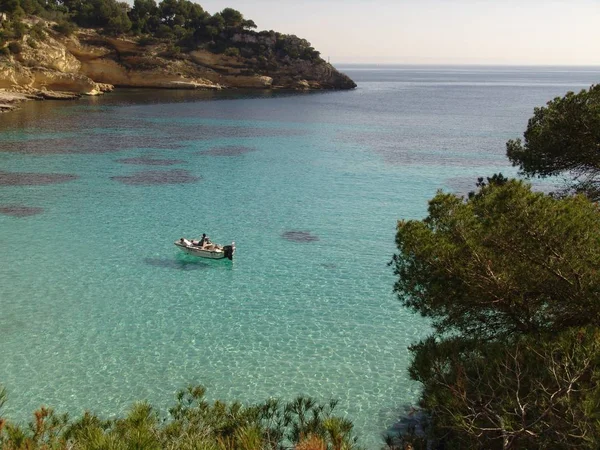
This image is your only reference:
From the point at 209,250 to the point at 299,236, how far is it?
17.3 ft

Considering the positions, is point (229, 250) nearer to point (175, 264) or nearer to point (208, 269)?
point (208, 269)

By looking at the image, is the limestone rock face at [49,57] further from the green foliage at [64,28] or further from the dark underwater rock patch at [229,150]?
the dark underwater rock patch at [229,150]

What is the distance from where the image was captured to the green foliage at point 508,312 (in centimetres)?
830

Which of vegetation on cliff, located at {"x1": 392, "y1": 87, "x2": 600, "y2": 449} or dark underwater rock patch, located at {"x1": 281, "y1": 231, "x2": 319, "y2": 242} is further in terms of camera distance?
dark underwater rock patch, located at {"x1": 281, "y1": 231, "x2": 319, "y2": 242}

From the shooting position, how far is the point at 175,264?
21984 millimetres

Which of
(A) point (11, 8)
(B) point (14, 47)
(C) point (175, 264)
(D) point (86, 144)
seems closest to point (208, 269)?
(C) point (175, 264)

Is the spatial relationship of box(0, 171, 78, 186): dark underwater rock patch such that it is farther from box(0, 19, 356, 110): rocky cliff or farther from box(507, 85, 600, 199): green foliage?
box(0, 19, 356, 110): rocky cliff

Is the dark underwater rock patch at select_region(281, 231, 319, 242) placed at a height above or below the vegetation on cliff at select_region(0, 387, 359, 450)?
→ below

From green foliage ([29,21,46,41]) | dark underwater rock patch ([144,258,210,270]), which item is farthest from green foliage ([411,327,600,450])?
green foliage ([29,21,46,41])

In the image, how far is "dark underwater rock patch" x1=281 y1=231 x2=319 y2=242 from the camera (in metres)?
25.4

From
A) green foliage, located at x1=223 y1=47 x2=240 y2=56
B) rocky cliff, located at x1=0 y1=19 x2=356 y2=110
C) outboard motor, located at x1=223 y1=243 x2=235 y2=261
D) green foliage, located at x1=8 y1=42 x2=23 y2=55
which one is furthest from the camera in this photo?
green foliage, located at x1=223 y1=47 x2=240 y2=56

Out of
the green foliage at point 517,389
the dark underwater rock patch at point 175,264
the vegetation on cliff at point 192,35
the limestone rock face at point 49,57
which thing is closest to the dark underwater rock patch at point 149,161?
the dark underwater rock patch at point 175,264

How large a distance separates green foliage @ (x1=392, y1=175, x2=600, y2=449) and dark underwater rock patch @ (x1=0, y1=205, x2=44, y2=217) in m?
22.3

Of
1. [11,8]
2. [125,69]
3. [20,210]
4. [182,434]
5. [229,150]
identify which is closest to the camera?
[182,434]
